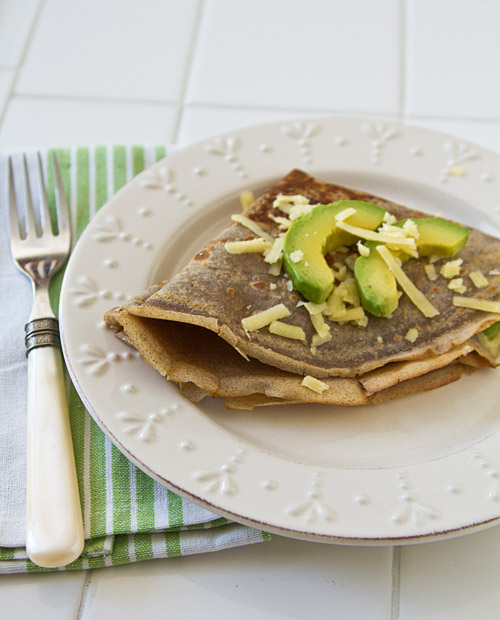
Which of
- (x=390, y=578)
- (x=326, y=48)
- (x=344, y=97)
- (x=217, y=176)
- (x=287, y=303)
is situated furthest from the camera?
(x=326, y=48)

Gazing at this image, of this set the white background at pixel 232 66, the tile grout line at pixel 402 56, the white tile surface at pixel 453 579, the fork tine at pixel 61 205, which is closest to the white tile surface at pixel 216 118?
the white background at pixel 232 66

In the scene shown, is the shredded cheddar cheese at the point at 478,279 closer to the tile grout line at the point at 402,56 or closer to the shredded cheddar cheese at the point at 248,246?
the shredded cheddar cheese at the point at 248,246

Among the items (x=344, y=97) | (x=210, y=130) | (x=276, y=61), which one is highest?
(x=276, y=61)

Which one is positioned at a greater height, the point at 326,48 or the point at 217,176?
the point at 326,48

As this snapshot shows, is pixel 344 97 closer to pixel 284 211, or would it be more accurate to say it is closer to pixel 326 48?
pixel 326 48

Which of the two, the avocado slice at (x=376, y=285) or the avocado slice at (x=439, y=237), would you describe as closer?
the avocado slice at (x=376, y=285)

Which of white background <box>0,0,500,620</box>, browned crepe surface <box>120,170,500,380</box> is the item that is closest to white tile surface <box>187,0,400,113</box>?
white background <box>0,0,500,620</box>

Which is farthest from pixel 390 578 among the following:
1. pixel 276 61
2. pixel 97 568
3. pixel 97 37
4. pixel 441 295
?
pixel 97 37
